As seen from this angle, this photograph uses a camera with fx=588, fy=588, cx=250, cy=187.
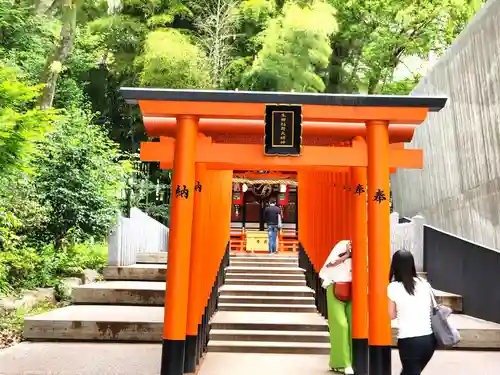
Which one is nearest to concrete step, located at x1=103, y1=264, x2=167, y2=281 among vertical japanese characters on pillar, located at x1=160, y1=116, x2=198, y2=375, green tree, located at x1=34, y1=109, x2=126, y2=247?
green tree, located at x1=34, y1=109, x2=126, y2=247

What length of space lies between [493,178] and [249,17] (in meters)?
13.7

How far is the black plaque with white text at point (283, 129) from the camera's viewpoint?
544 centimetres

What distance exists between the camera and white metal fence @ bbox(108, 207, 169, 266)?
35.3ft

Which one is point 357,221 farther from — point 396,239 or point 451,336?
point 396,239

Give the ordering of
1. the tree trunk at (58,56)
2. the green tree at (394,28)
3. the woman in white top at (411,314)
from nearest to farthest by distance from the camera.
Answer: the woman in white top at (411,314) < the tree trunk at (58,56) < the green tree at (394,28)

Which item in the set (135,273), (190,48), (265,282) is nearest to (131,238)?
(135,273)

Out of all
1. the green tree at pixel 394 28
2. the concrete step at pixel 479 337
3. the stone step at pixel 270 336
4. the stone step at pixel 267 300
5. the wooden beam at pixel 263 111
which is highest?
the green tree at pixel 394 28

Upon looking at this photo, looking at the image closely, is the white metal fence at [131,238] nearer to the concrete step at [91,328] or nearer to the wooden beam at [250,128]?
the concrete step at [91,328]

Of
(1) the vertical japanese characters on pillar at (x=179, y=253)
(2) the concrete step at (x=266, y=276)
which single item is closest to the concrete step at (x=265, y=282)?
(2) the concrete step at (x=266, y=276)

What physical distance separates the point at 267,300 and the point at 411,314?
6.47m

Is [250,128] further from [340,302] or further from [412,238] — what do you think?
[412,238]

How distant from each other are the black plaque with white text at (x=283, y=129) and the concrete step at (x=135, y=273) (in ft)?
18.6

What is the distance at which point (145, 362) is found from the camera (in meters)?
6.44

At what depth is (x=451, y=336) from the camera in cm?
379
